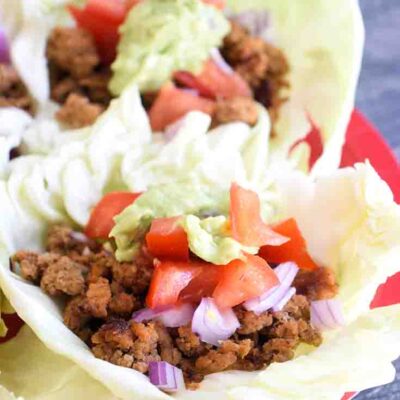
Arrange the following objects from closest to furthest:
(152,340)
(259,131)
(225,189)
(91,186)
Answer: (152,340) → (225,189) → (91,186) → (259,131)

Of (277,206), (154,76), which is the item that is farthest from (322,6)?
(277,206)

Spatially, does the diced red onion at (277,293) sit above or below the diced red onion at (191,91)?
below

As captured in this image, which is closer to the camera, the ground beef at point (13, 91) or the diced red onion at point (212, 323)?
the diced red onion at point (212, 323)

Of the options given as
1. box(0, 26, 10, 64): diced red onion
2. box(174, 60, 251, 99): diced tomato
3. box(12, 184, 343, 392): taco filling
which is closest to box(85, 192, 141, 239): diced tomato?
box(12, 184, 343, 392): taco filling

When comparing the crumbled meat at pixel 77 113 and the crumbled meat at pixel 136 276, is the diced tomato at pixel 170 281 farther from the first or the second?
the crumbled meat at pixel 77 113

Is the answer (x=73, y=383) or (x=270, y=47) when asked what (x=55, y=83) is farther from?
(x=73, y=383)

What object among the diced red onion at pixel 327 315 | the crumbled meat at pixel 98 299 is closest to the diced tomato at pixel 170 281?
the crumbled meat at pixel 98 299
